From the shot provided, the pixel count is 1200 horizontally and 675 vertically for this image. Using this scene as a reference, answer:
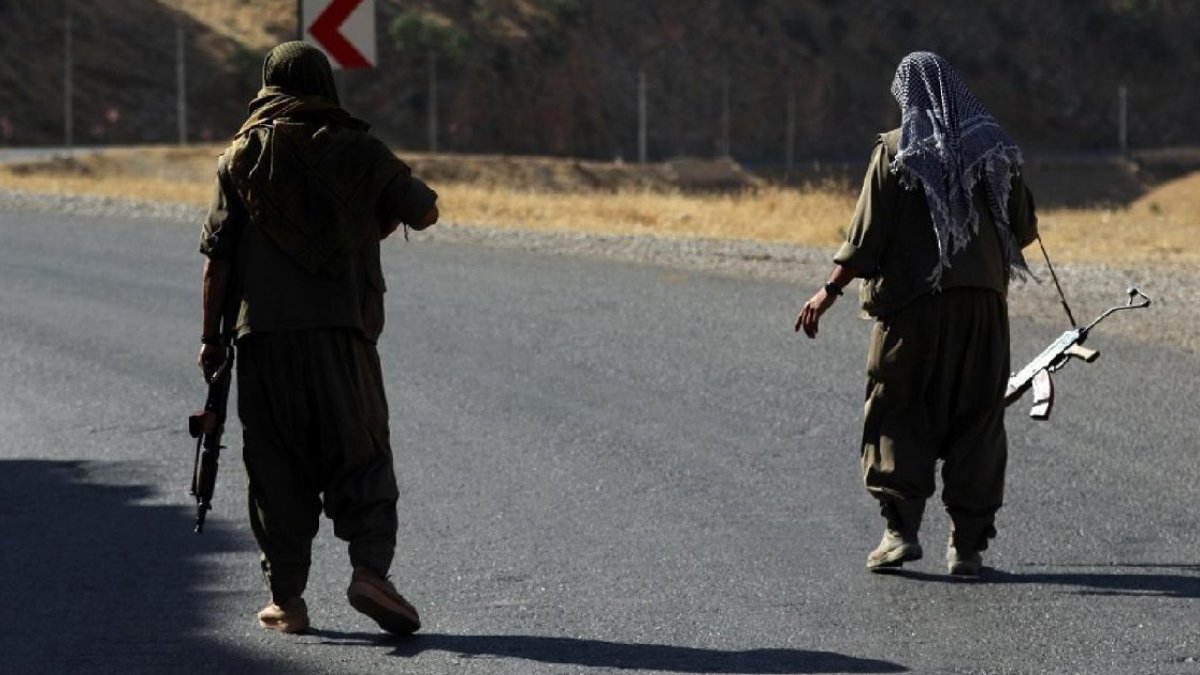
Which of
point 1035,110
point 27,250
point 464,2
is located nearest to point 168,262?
point 27,250

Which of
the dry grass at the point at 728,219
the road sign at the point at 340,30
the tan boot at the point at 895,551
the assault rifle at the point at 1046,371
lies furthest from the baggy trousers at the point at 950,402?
the dry grass at the point at 728,219

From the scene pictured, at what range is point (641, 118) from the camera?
5972 cm

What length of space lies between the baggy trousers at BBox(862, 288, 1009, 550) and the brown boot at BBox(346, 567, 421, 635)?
1.84 m

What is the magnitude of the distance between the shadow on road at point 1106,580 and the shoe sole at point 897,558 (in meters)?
0.04

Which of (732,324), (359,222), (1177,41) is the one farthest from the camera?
(1177,41)

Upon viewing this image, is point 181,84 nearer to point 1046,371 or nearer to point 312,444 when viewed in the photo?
point 1046,371

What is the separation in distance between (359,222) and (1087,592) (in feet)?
8.78

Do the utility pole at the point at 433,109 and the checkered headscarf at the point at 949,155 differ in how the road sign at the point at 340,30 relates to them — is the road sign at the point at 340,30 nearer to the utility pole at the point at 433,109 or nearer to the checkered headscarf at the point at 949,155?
the checkered headscarf at the point at 949,155

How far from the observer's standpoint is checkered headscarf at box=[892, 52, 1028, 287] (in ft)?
22.1

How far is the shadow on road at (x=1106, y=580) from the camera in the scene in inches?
261

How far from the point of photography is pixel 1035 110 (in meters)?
73.0

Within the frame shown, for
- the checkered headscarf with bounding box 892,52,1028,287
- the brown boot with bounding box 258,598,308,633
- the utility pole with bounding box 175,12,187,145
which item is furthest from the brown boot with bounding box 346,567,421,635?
the utility pole with bounding box 175,12,187,145

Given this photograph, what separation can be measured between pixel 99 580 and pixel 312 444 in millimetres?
1395

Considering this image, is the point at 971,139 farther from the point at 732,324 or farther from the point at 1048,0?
the point at 1048,0
